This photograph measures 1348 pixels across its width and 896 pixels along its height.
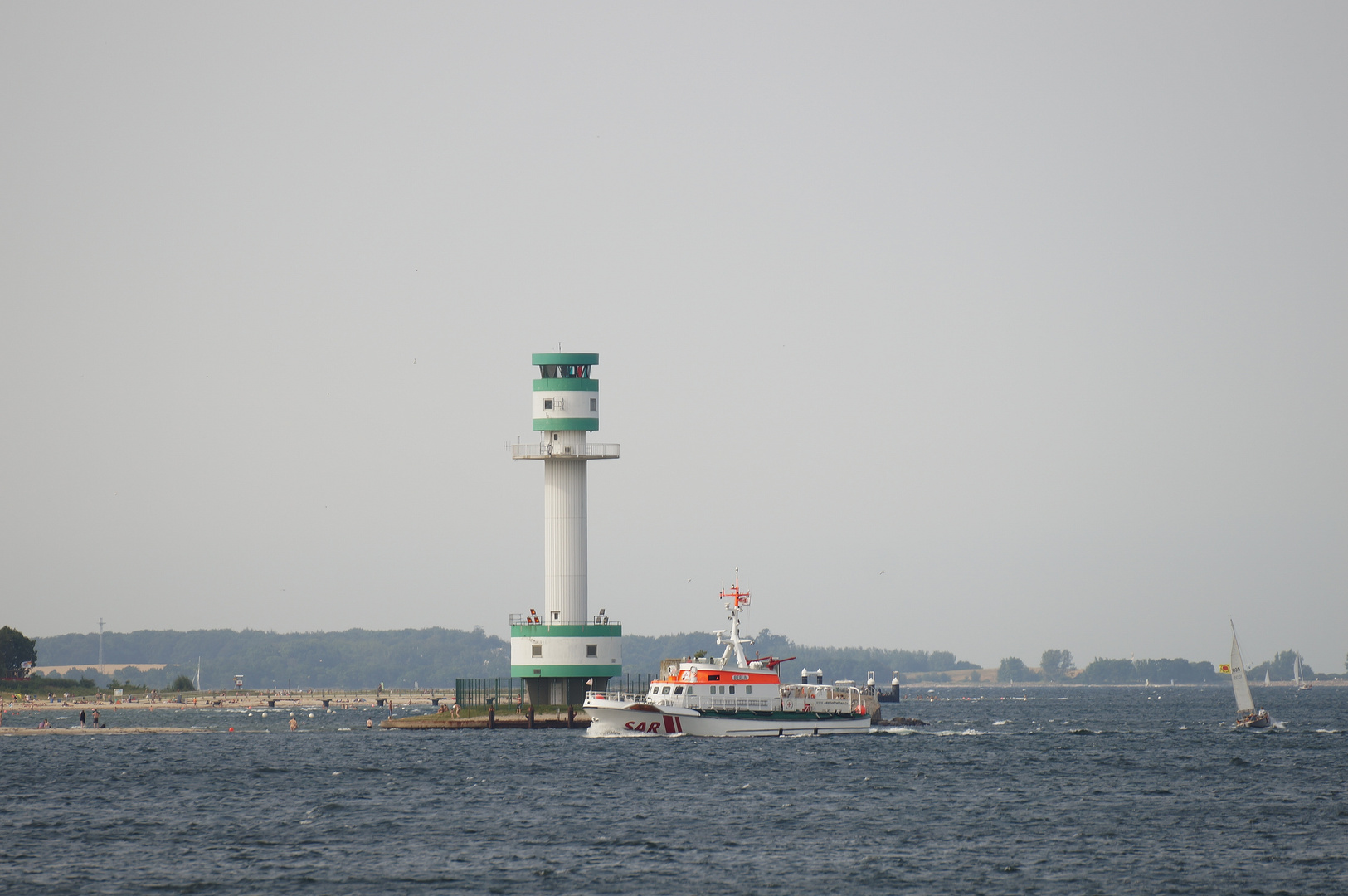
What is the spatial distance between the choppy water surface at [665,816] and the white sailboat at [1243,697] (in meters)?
13.0

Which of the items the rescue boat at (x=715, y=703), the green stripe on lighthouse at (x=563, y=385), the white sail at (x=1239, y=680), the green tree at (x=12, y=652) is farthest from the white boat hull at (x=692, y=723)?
the green tree at (x=12, y=652)

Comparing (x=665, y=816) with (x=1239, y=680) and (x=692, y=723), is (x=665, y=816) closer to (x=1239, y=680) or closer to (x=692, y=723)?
(x=692, y=723)

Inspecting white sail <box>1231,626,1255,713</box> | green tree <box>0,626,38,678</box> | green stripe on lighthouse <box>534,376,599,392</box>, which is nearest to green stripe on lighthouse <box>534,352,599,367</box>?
green stripe on lighthouse <box>534,376,599,392</box>

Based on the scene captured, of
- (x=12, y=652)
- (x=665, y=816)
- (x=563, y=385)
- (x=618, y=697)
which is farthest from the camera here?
(x=12, y=652)

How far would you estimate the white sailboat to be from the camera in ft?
322

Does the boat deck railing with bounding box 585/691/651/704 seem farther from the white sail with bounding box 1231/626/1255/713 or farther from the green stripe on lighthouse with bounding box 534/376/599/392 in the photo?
the white sail with bounding box 1231/626/1255/713

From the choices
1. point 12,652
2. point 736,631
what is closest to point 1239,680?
point 736,631

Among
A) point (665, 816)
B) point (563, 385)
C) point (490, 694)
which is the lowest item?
point (665, 816)

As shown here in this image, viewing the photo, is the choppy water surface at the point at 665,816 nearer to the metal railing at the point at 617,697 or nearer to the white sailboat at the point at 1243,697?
the metal railing at the point at 617,697

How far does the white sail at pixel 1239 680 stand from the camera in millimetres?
97438

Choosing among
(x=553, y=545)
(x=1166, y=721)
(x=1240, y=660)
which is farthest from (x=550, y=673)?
(x=1166, y=721)

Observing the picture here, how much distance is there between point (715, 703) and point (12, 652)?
363 ft

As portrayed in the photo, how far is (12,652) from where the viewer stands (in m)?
161

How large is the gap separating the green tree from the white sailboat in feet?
397
